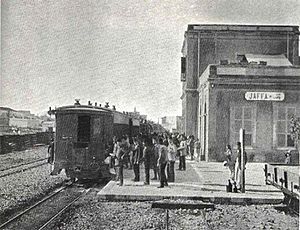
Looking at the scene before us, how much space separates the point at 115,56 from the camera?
20.3 ft

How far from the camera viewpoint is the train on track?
9445mm

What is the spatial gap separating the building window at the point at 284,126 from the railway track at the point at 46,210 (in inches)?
161

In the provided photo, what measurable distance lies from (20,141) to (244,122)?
1283cm

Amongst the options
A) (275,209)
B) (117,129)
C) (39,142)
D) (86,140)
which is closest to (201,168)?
(117,129)

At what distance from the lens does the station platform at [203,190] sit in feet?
24.6

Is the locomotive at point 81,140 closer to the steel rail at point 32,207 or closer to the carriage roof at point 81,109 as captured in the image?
the carriage roof at point 81,109

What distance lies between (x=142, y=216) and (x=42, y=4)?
3.51 meters

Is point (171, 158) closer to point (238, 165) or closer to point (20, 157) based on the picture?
point (238, 165)

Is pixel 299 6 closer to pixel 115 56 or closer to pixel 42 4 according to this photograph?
pixel 115 56

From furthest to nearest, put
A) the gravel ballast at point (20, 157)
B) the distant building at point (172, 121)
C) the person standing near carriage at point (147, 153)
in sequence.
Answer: the gravel ballast at point (20, 157), the distant building at point (172, 121), the person standing near carriage at point (147, 153)

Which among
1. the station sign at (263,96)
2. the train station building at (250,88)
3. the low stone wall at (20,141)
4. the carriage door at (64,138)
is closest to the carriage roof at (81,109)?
the carriage door at (64,138)

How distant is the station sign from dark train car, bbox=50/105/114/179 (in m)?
3.48

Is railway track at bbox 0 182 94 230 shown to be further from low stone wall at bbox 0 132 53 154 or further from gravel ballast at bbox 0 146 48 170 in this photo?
low stone wall at bbox 0 132 53 154

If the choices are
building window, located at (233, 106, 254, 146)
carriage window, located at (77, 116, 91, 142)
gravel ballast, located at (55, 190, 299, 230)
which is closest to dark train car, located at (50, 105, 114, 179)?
carriage window, located at (77, 116, 91, 142)
